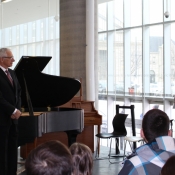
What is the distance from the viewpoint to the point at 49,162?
4.44 feet

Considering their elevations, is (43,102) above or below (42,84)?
below

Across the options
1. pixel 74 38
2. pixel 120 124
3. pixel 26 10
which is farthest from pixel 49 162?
pixel 26 10

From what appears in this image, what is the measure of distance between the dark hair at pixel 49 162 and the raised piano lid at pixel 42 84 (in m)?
3.66

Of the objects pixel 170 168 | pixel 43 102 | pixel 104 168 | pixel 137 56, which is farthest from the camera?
pixel 137 56

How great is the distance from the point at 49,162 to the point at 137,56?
8.94 meters

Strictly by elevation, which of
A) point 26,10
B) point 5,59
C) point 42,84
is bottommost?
point 42,84

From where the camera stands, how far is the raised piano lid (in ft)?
16.8

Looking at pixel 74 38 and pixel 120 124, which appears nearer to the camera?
pixel 120 124

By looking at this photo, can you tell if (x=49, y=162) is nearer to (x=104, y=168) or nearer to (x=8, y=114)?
(x=8, y=114)

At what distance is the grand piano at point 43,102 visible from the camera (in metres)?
4.62

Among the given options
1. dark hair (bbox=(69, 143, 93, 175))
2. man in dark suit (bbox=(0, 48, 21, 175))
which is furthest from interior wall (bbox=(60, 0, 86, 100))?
dark hair (bbox=(69, 143, 93, 175))

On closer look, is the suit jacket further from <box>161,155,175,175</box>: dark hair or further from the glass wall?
the glass wall

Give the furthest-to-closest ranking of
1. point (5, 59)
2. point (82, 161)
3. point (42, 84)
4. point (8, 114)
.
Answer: point (42, 84) → point (5, 59) → point (8, 114) → point (82, 161)

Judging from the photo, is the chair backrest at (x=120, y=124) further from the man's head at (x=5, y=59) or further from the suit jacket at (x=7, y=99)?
the man's head at (x=5, y=59)
